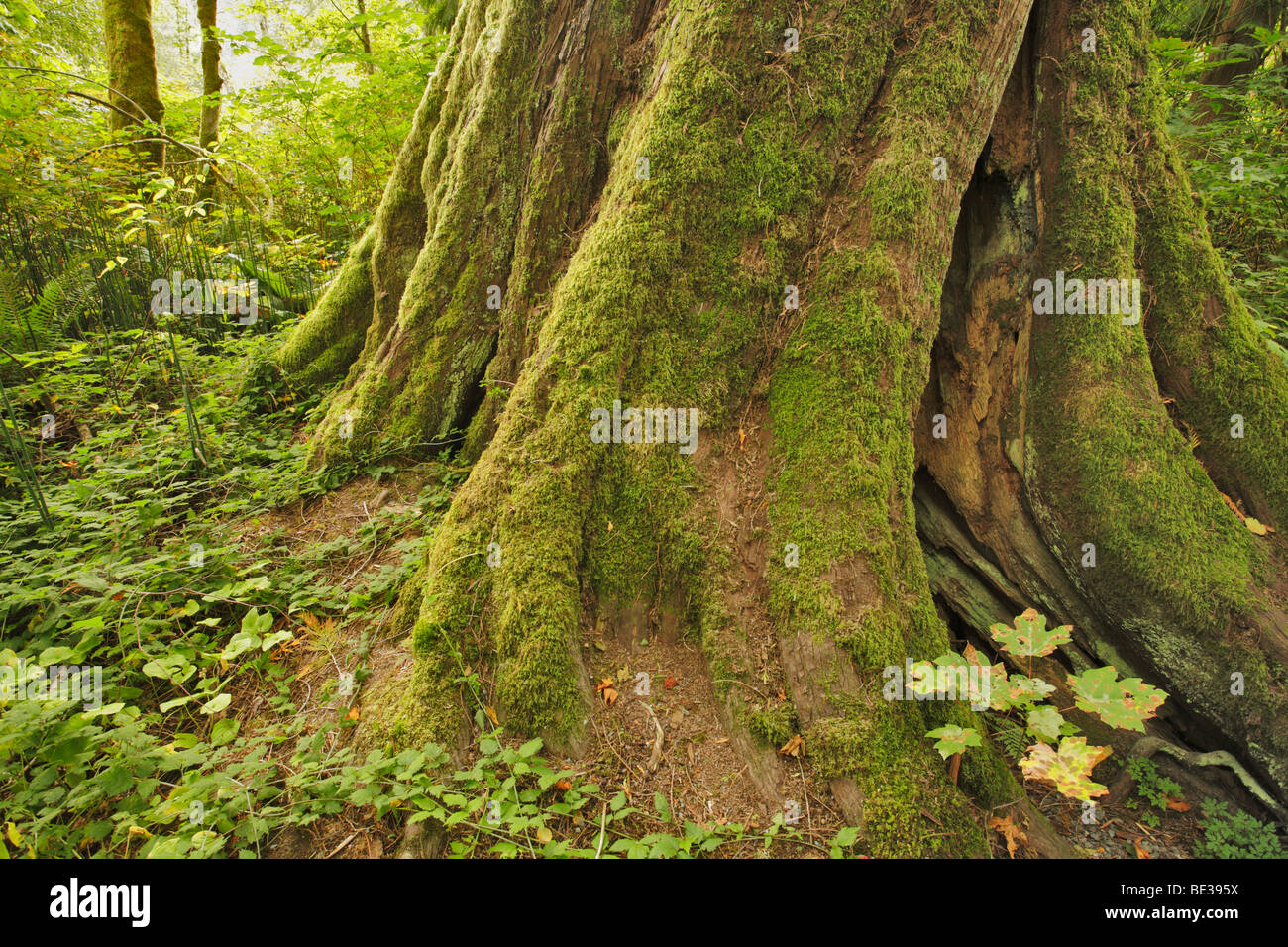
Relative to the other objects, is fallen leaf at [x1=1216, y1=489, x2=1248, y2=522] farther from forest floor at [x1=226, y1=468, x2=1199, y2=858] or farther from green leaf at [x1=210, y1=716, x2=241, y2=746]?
green leaf at [x1=210, y1=716, x2=241, y2=746]

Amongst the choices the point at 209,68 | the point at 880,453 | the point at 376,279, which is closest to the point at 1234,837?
the point at 880,453

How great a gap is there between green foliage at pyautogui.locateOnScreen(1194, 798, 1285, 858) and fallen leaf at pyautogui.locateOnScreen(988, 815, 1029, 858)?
1.10 m

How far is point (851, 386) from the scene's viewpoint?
2686 mm

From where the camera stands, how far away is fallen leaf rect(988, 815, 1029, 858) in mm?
2398

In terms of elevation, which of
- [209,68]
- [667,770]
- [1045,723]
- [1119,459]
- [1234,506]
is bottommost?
[667,770]

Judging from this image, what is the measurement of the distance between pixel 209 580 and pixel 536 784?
217cm

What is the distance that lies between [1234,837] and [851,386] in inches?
108

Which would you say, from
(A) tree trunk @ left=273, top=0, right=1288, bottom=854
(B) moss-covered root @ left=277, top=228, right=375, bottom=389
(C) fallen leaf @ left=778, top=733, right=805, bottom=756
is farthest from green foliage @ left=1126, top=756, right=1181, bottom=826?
(B) moss-covered root @ left=277, top=228, right=375, bottom=389

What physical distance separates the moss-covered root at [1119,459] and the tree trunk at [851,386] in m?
0.02

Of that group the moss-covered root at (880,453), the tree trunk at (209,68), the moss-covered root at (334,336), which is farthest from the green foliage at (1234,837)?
the tree trunk at (209,68)

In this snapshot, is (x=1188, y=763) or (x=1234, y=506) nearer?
(x=1188, y=763)

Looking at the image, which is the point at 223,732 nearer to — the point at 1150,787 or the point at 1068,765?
the point at 1068,765
